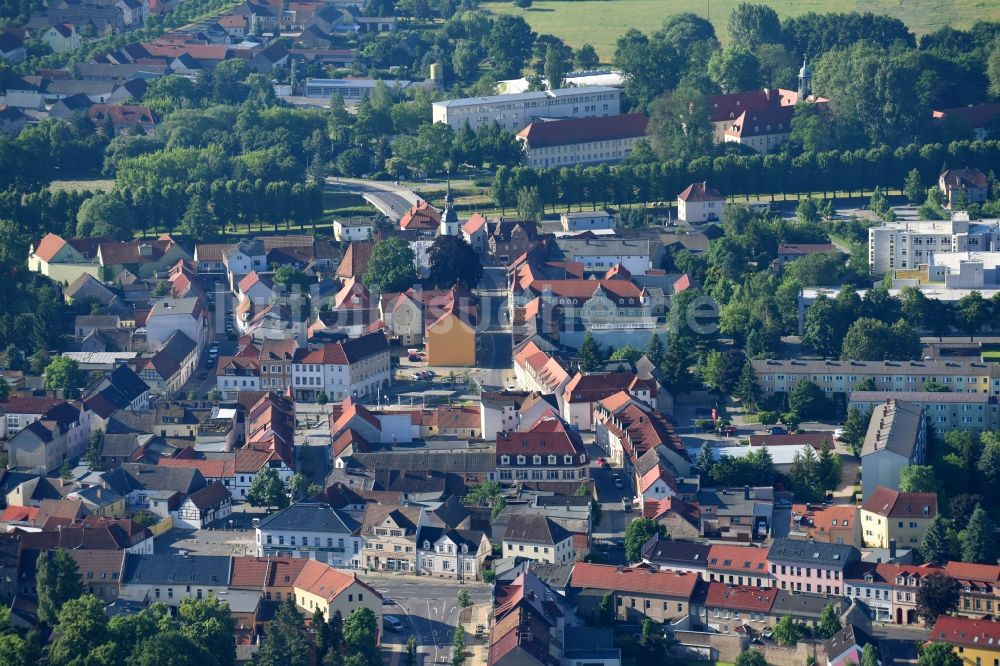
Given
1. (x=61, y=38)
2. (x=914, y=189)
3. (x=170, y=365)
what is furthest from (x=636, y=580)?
(x=61, y=38)

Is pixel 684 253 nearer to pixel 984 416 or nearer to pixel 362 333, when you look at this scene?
pixel 362 333

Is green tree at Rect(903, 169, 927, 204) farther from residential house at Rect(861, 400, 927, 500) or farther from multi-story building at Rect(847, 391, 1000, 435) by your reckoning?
residential house at Rect(861, 400, 927, 500)

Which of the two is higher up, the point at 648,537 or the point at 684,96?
the point at 684,96

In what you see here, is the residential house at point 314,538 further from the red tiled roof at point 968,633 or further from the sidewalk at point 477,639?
the red tiled roof at point 968,633

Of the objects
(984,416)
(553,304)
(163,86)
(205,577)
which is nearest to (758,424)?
(984,416)

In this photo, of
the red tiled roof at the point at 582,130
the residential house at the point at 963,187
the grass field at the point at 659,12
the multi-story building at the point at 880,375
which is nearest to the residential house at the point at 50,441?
the multi-story building at the point at 880,375

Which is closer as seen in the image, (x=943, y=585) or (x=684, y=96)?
(x=943, y=585)
